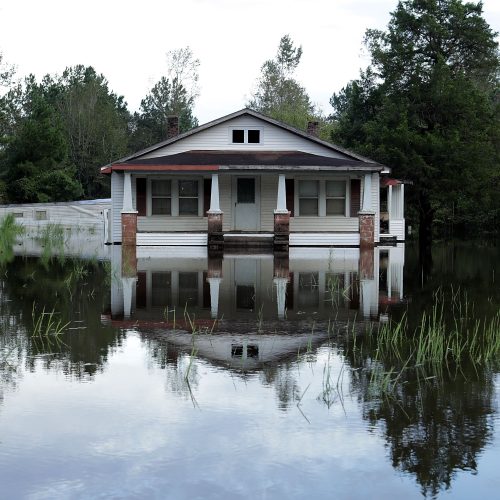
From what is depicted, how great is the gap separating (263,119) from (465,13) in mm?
13826

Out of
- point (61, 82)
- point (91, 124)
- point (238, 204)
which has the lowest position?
point (238, 204)

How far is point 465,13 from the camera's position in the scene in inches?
1574

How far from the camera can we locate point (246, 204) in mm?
32750

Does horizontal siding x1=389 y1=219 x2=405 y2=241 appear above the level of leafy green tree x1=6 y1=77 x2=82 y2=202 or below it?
below

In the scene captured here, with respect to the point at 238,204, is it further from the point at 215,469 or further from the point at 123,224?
the point at 215,469

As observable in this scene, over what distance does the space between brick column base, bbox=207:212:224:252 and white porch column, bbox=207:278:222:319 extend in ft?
38.5

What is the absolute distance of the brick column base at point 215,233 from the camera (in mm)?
28125

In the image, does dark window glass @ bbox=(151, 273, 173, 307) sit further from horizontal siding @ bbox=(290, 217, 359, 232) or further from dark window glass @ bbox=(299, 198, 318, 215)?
dark window glass @ bbox=(299, 198, 318, 215)

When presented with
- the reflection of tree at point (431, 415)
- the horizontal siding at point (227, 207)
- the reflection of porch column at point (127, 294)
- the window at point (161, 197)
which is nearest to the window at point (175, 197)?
the window at point (161, 197)

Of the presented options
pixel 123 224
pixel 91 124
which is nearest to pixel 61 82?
pixel 91 124

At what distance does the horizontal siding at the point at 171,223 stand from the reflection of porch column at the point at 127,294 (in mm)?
16142

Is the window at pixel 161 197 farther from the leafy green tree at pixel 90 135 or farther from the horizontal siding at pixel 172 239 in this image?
the leafy green tree at pixel 90 135

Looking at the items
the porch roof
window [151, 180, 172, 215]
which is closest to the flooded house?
window [151, 180, 172, 215]

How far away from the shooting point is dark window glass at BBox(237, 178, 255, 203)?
32719 mm
